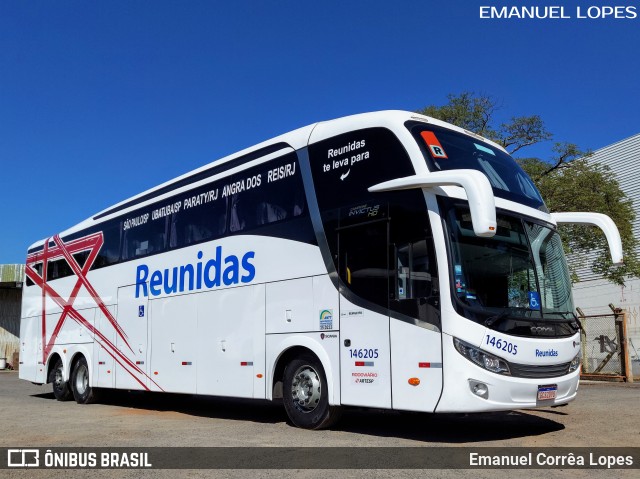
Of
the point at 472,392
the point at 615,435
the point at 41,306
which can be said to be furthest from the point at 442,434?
the point at 41,306

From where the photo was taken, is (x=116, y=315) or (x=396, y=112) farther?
(x=116, y=315)

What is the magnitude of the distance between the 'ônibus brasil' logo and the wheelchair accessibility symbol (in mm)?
4204

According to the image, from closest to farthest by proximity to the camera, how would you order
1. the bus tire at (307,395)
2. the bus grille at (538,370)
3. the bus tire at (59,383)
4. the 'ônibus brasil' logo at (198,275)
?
the bus grille at (538,370) < the bus tire at (307,395) < the 'ônibus brasil' logo at (198,275) < the bus tire at (59,383)

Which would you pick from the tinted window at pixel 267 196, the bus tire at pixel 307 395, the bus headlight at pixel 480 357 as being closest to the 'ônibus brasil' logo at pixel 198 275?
the tinted window at pixel 267 196

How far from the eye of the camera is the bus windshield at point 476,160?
8141 millimetres

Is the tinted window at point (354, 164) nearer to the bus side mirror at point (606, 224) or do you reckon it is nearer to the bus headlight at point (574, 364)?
the bus side mirror at point (606, 224)

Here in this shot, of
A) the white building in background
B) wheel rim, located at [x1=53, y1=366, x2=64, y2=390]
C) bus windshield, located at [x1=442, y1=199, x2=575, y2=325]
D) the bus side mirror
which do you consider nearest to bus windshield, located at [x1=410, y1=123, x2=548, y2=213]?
bus windshield, located at [x1=442, y1=199, x2=575, y2=325]

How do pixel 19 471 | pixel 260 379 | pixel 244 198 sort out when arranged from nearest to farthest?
pixel 19 471, pixel 260 379, pixel 244 198

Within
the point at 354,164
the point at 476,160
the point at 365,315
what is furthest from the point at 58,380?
the point at 476,160

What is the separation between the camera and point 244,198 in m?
10.6

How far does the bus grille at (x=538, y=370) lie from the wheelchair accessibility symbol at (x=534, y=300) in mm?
709

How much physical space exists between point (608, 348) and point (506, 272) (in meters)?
13.5

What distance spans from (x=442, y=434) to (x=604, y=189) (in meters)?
16.8

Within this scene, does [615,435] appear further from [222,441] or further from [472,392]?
[222,441]
